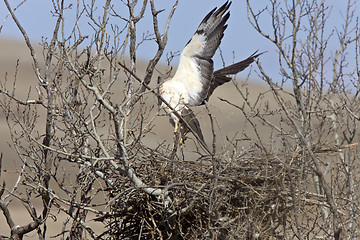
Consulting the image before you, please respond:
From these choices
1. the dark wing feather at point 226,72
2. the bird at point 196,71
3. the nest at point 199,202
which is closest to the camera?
the nest at point 199,202

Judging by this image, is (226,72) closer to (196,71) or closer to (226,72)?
(226,72)

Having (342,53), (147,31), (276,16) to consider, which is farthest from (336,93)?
(147,31)

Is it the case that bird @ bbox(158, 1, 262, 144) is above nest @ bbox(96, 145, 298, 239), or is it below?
above

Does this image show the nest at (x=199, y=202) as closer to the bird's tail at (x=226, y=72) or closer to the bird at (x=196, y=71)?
the bird at (x=196, y=71)

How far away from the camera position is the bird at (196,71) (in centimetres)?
762

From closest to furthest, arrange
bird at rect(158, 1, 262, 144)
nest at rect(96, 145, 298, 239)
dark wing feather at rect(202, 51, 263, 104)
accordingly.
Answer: nest at rect(96, 145, 298, 239) → bird at rect(158, 1, 262, 144) → dark wing feather at rect(202, 51, 263, 104)

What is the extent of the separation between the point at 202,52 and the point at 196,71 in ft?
0.95

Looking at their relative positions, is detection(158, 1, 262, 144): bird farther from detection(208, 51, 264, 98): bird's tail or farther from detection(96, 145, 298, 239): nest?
detection(96, 145, 298, 239): nest

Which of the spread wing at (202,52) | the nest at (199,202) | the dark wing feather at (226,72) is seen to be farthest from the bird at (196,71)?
the nest at (199,202)

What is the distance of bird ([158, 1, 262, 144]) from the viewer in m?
7.62

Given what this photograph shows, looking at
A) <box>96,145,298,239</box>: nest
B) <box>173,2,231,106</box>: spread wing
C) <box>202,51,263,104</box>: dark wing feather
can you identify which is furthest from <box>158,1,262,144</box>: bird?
<box>96,145,298,239</box>: nest

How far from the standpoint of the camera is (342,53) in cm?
1037

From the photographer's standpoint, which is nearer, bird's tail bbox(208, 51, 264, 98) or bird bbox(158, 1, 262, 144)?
bird bbox(158, 1, 262, 144)

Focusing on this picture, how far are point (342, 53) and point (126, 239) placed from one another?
19.8ft
